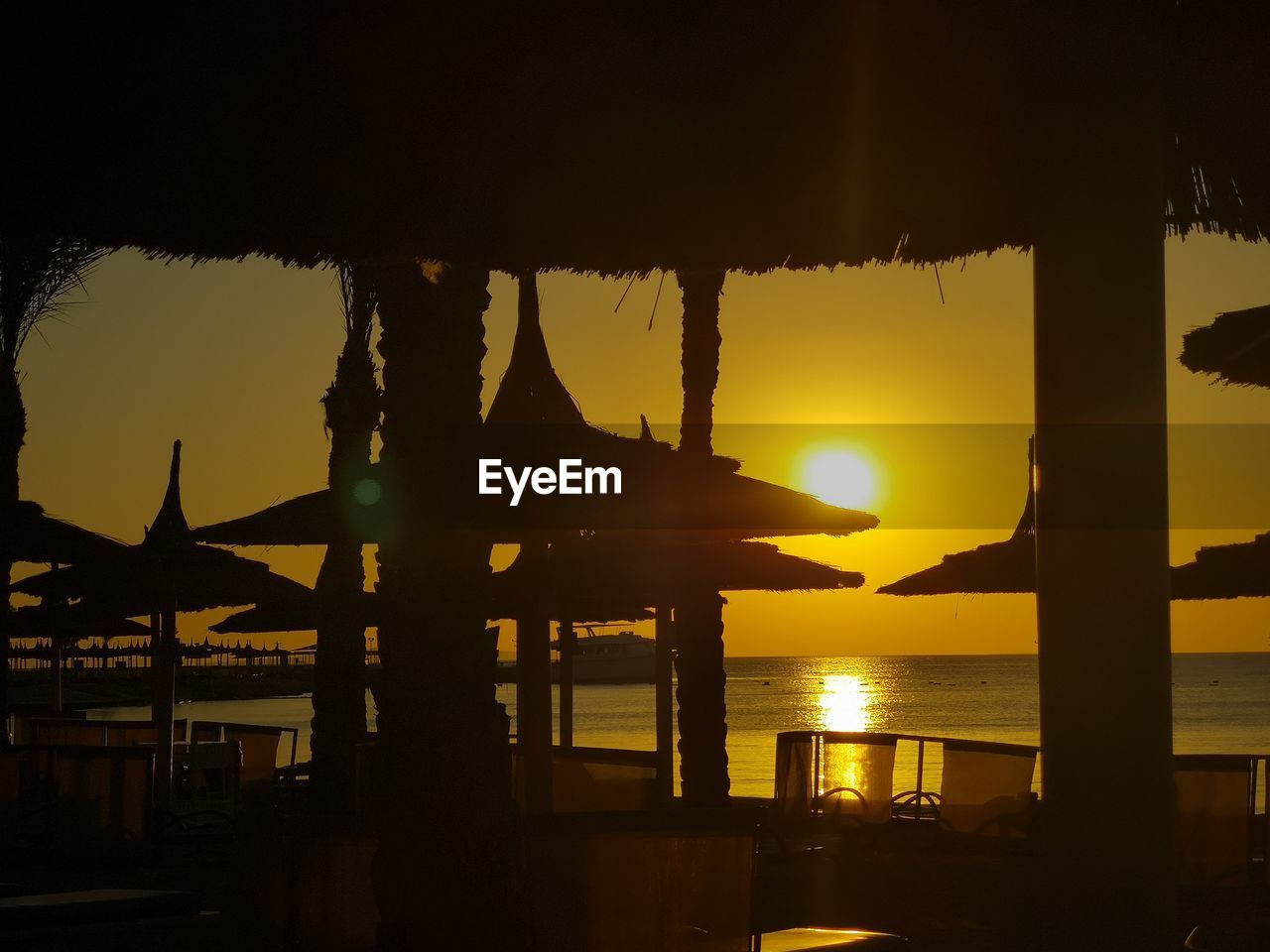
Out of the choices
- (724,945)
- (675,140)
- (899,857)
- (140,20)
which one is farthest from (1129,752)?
(899,857)

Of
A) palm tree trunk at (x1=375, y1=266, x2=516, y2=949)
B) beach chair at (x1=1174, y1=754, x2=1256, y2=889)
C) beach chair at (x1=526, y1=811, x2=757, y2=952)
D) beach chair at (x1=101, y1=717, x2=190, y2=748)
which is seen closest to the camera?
beach chair at (x1=526, y1=811, x2=757, y2=952)

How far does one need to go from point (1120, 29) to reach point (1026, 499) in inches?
371

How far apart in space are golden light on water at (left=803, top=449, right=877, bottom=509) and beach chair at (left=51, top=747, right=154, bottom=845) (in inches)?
180

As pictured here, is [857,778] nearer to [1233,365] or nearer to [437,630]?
[1233,365]

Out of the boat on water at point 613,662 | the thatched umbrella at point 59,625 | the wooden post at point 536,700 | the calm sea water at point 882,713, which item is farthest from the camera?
the boat on water at point 613,662

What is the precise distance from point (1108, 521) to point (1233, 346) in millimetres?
4520

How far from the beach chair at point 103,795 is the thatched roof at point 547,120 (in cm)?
557

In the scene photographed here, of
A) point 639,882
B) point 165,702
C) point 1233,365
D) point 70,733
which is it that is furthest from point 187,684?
point 639,882

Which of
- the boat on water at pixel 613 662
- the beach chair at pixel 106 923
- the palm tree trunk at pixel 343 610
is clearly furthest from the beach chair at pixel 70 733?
the boat on water at pixel 613 662

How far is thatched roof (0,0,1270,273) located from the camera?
132 inches

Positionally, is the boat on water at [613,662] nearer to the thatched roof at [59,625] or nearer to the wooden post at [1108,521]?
the thatched roof at [59,625]

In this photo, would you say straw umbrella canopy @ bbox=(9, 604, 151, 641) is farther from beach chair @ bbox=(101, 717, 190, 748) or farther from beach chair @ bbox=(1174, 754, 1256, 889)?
beach chair @ bbox=(1174, 754, 1256, 889)

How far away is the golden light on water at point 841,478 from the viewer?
29.3 feet

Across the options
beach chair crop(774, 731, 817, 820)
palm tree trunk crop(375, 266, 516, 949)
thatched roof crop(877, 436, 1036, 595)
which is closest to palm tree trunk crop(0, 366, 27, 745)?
beach chair crop(774, 731, 817, 820)
